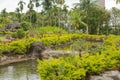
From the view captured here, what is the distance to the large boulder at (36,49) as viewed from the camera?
48.9 metres

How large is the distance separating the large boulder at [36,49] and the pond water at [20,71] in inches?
189

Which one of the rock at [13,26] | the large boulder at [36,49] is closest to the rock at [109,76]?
the large boulder at [36,49]

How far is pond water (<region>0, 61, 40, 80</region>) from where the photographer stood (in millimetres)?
32244

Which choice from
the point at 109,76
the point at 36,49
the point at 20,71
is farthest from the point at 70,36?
the point at 109,76

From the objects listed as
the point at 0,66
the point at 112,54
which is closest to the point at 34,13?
the point at 0,66

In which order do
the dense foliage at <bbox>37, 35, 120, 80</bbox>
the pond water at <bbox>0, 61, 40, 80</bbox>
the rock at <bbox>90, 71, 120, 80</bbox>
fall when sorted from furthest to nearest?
1. the pond water at <bbox>0, 61, 40, 80</bbox>
2. the rock at <bbox>90, 71, 120, 80</bbox>
3. the dense foliage at <bbox>37, 35, 120, 80</bbox>

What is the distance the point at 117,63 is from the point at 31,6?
234 ft

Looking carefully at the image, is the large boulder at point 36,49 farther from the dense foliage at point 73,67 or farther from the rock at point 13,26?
the rock at point 13,26

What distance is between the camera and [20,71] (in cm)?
3666

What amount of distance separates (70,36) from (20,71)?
A: 30.6 m

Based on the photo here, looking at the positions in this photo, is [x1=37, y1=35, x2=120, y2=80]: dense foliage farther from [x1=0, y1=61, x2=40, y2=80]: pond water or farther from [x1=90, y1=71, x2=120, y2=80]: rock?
[x1=0, y1=61, x2=40, y2=80]: pond water

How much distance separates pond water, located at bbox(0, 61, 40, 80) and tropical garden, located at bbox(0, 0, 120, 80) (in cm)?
275

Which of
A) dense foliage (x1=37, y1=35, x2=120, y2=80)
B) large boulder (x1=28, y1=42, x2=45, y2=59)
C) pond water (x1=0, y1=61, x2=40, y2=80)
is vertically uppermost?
dense foliage (x1=37, y1=35, x2=120, y2=80)

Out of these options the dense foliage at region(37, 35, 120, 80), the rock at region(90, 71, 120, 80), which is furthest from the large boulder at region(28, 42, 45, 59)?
the rock at region(90, 71, 120, 80)
